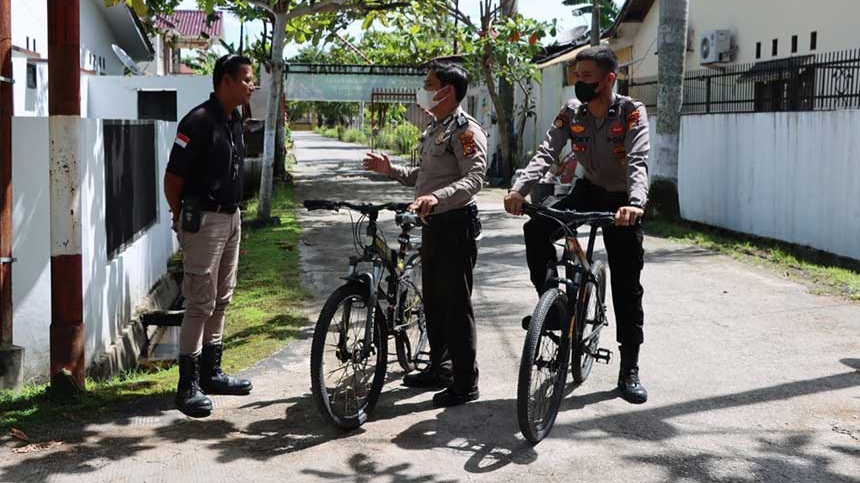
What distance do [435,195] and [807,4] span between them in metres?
12.8

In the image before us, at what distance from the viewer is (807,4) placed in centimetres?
1585

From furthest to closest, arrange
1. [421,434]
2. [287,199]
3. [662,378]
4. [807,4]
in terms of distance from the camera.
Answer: [287,199] < [807,4] < [662,378] < [421,434]

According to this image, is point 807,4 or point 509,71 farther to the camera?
point 509,71

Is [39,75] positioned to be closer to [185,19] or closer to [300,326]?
[300,326]

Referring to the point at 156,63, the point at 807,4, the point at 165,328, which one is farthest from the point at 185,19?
the point at 165,328

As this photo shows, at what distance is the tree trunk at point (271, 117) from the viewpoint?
560 inches

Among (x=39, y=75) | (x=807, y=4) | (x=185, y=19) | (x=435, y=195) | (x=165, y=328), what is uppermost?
(x=185, y=19)

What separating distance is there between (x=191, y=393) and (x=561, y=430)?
75.3 inches

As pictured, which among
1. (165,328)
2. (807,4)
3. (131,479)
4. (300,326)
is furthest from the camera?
(807,4)

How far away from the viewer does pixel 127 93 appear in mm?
16391

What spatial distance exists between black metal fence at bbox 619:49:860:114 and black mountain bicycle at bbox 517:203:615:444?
6947 mm

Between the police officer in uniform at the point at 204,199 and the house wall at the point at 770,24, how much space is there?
11587 mm

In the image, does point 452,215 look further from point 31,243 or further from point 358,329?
point 31,243

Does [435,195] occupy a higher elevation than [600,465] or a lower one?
higher
